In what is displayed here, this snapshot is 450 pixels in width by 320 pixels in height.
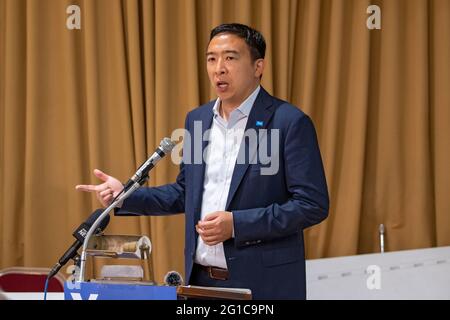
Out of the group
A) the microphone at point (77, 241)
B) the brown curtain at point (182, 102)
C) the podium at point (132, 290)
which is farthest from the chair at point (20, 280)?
the podium at point (132, 290)

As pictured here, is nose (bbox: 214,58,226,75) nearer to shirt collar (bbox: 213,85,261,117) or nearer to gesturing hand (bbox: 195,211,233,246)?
shirt collar (bbox: 213,85,261,117)

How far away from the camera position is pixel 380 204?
13.8 ft

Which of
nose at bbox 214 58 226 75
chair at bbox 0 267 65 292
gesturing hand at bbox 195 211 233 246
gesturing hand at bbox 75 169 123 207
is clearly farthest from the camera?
chair at bbox 0 267 65 292

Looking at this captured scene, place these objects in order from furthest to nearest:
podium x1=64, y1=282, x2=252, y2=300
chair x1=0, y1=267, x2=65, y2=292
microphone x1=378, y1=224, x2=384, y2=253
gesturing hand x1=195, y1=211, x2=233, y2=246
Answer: microphone x1=378, y1=224, x2=384, y2=253 → chair x1=0, y1=267, x2=65, y2=292 → gesturing hand x1=195, y1=211, x2=233, y2=246 → podium x1=64, y1=282, x2=252, y2=300

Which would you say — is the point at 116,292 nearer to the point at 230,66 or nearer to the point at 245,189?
the point at 245,189

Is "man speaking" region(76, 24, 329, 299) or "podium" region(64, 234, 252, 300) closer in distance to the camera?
"podium" region(64, 234, 252, 300)

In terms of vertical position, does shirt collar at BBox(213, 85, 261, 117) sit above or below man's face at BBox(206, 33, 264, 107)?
below

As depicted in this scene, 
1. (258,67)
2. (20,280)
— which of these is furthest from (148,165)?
(20,280)

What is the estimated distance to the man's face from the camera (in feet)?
7.70

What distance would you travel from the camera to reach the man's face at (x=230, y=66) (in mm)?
2346

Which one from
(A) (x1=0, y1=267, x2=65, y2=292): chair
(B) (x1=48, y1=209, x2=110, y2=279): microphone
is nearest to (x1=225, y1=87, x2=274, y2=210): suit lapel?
(B) (x1=48, y1=209, x2=110, y2=279): microphone

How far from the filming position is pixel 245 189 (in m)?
2.26

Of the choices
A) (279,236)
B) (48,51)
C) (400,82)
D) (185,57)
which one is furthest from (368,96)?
(279,236)

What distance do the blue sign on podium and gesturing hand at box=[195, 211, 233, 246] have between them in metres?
0.42
